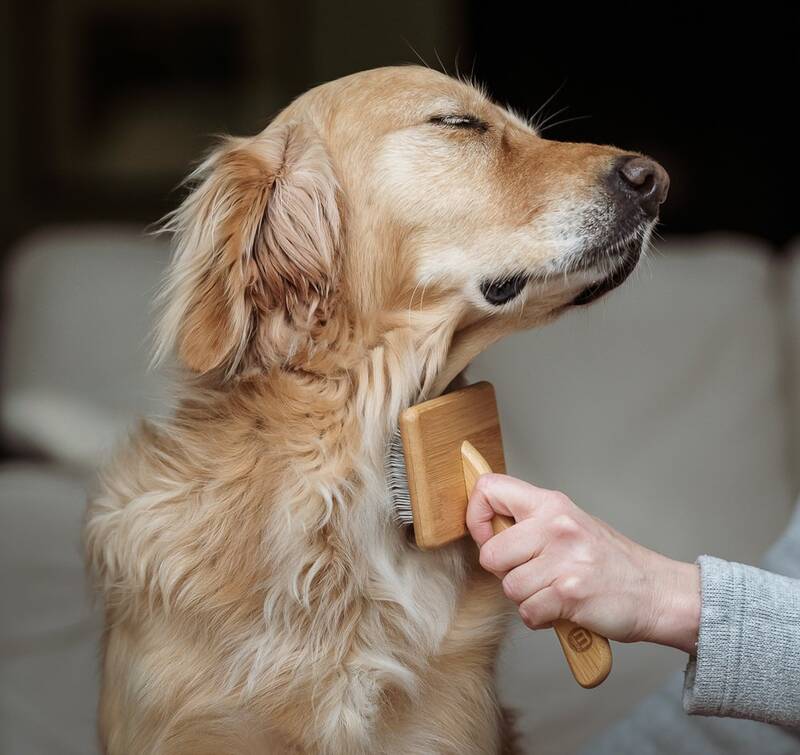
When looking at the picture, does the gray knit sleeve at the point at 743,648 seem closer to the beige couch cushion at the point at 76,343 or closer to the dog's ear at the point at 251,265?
the dog's ear at the point at 251,265

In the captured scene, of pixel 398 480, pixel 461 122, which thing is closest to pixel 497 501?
pixel 398 480

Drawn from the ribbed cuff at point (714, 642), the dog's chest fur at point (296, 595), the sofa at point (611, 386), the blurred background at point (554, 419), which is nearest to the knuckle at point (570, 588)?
the ribbed cuff at point (714, 642)

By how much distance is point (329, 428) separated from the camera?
107 centimetres

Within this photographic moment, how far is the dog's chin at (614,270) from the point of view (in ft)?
3.43

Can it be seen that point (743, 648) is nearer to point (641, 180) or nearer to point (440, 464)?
point (440, 464)

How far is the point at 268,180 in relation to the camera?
1134mm

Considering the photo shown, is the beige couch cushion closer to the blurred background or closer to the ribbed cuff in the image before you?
the blurred background

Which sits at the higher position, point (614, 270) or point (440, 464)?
point (614, 270)

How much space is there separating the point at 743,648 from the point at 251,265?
595mm

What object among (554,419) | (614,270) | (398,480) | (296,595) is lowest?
(554,419)

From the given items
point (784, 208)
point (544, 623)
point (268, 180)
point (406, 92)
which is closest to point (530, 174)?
point (406, 92)

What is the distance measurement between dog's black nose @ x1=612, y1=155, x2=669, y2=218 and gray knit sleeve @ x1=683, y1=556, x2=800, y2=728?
36 cm

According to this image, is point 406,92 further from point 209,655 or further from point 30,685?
point 30,685

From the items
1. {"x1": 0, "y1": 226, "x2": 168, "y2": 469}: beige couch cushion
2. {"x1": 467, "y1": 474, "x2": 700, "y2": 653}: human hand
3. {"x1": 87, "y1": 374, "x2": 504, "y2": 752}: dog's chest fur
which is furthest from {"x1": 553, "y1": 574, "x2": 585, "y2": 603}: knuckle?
{"x1": 0, "y1": 226, "x2": 168, "y2": 469}: beige couch cushion
